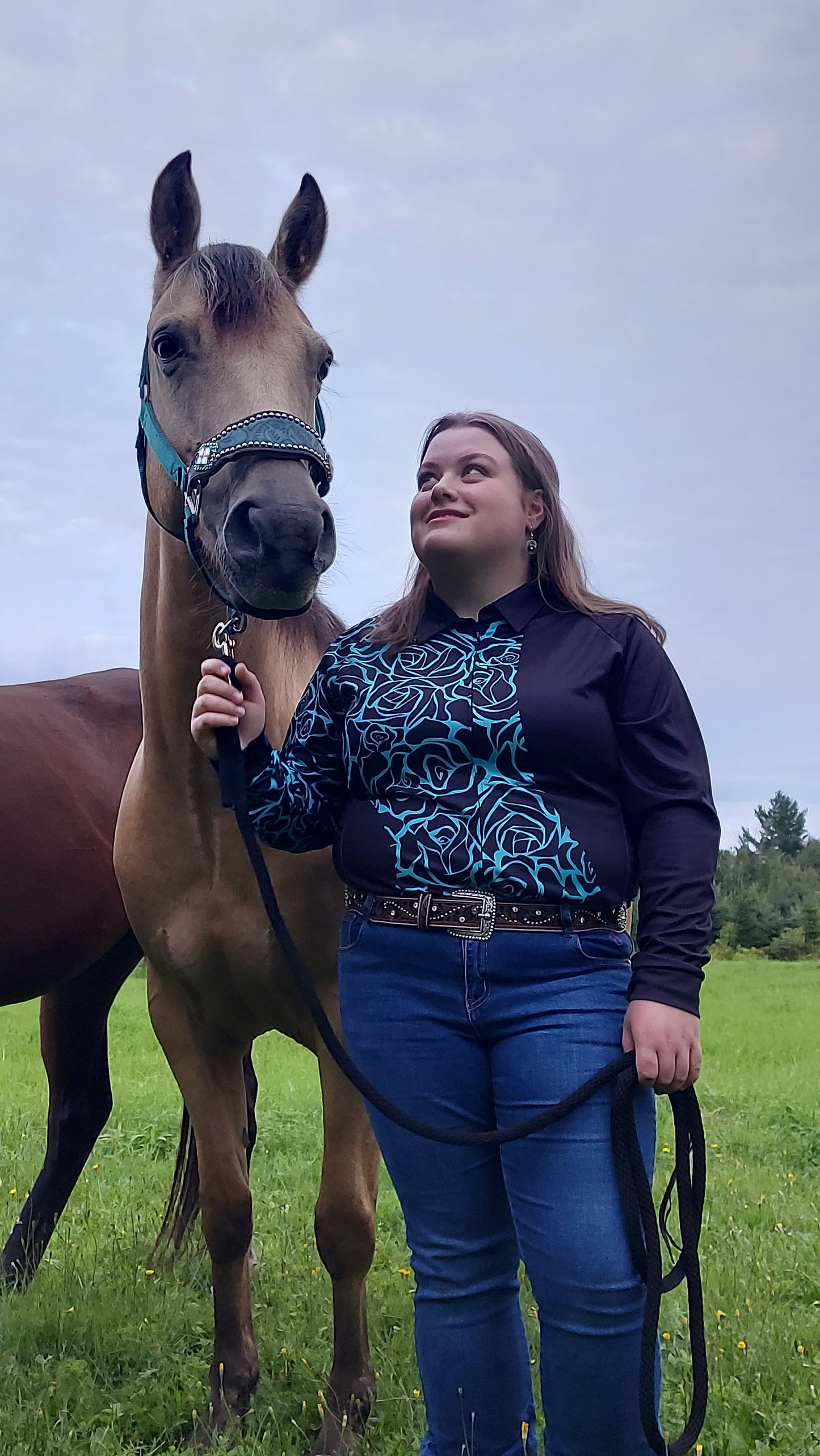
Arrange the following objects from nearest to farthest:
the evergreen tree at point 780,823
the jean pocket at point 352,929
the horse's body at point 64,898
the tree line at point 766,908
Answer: the jean pocket at point 352,929 < the horse's body at point 64,898 < the tree line at point 766,908 < the evergreen tree at point 780,823

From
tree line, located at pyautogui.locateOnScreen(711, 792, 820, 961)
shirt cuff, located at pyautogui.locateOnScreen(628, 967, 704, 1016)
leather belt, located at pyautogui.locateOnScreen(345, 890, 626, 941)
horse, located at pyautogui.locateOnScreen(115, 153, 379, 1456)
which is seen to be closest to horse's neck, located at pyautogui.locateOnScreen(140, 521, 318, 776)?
horse, located at pyautogui.locateOnScreen(115, 153, 379, 1456)

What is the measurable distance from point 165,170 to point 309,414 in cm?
70

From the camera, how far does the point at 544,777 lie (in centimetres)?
181

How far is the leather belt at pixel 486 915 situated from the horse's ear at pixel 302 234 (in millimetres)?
1676

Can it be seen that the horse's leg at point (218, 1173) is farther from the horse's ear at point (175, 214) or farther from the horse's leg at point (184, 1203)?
the horse's ear at point (175, 214)

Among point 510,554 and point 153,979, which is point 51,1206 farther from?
point 510,554

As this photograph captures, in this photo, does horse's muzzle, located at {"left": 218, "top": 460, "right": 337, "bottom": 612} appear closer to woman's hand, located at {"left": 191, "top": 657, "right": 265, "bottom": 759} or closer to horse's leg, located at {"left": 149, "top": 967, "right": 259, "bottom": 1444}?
woman's hand, located at {"left": 191, "top": 657, "right": 265, "bottom": 759}

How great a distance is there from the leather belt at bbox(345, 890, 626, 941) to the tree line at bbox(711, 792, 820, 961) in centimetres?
2384

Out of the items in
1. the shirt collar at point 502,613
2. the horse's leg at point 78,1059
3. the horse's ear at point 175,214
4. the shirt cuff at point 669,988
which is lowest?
the horse's leg at point 78,1059

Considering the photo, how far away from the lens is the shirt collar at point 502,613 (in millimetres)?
1984

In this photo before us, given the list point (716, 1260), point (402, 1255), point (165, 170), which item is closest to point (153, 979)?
point (402, 1255)

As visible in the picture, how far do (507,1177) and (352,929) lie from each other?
495 mm

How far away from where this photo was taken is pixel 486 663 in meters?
1.92

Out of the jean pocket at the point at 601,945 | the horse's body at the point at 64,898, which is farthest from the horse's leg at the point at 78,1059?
the jean pocket at the point at 601,945
